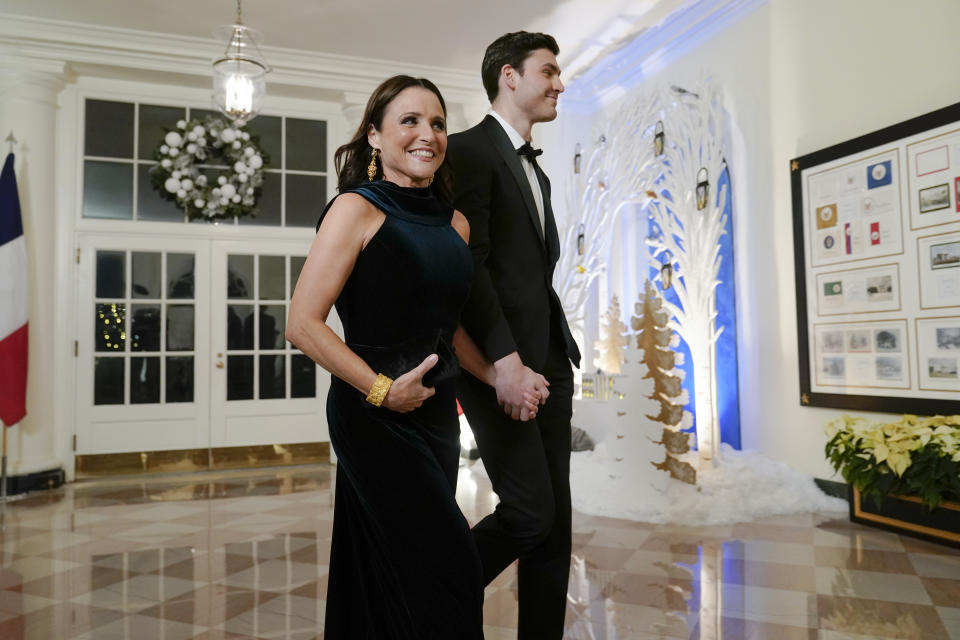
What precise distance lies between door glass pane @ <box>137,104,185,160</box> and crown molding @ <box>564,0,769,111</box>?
338 centimetres

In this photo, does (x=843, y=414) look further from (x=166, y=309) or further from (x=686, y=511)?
(x=166, y=309)

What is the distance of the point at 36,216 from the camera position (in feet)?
17.4

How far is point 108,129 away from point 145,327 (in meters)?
1.62

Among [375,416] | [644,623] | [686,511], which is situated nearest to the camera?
[375,416]

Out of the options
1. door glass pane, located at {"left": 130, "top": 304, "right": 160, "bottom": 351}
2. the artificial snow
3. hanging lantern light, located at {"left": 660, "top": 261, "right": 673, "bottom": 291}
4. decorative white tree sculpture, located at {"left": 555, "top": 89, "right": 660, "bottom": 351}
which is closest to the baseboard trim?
door glass pane, located at {"left": 130, "top": 304, "right": 160, "bottom": 351}

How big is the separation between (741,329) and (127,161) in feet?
16.0

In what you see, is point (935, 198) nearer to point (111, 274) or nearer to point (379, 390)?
point (379, 390)

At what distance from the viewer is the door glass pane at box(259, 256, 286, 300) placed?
20.2 ft

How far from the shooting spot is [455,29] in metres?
5.36

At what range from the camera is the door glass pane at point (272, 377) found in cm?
612

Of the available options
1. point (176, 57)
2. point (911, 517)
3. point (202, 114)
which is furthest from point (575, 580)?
point (202, 114)

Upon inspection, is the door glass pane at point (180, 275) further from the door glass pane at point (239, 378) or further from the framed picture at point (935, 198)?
the framed picture at point (935, 198)

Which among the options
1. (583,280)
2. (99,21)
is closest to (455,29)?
(583,280)

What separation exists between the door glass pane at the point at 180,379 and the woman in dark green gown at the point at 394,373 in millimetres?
4998
